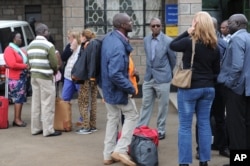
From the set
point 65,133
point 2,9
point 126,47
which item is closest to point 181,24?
point 65,133

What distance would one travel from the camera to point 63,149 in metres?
7.20

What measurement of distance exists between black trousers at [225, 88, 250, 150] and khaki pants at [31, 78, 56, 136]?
3.05 m

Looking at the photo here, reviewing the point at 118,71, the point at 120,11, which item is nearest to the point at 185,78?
the point at 118,71

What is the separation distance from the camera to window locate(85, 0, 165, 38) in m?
12.7

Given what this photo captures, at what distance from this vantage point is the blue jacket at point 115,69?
5.98 metres

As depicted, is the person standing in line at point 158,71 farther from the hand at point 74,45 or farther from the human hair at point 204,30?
the human hair at point 204,30

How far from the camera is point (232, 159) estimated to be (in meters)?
5.62

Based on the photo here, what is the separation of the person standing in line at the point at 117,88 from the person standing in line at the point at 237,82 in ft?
3.72

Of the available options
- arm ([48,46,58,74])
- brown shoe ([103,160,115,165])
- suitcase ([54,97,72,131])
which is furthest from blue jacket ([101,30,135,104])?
suitcase ([54,97,72,131])

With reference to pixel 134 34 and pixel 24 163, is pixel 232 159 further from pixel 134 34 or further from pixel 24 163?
pixel 134 34

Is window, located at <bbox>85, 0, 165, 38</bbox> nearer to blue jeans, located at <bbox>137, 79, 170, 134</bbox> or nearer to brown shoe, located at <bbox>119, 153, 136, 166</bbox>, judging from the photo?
blue jeans, located at <bbox>137, 79, 170, 134</bbox>

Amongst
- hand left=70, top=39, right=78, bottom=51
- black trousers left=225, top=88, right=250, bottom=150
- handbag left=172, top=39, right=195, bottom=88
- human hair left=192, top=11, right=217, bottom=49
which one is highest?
human hair left=192, top=11, right=217, bottom=49

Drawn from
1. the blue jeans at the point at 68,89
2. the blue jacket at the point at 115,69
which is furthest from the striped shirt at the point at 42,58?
the blue jacket at the point at 115,69

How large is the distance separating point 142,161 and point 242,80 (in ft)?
4.96
